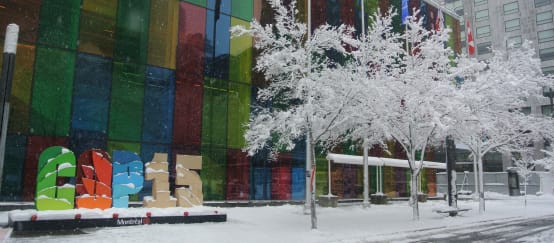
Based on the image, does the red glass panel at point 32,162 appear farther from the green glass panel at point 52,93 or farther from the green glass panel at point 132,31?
the green glass panel at point 132,31

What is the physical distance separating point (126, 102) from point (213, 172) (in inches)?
232

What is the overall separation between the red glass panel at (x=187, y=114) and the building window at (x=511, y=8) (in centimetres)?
6800

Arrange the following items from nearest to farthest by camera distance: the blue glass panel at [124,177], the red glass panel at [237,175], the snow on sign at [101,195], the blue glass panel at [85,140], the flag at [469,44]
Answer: the snow on sign at [101,195] → the blue glass panel at [124,177] → the blue glass panel at [85,140] → the red glass panel at [237,175] → the flag at [469,44]

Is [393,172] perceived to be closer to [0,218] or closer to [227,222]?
[227,222]

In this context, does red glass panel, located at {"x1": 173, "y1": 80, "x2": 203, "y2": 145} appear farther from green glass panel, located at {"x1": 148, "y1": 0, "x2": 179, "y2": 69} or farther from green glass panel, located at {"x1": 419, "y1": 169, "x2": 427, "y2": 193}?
green glass panel, located at {"x1": 419, "y1": 169, "x2": 427, "y2": 193}

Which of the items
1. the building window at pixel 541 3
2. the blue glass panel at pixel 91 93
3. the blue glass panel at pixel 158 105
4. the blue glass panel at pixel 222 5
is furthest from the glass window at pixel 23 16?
the building window at pixel 541 3

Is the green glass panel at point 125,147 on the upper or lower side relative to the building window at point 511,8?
lower

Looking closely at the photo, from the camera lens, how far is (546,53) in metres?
68.2

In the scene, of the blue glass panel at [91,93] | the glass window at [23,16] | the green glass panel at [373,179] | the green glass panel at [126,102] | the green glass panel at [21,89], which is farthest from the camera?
the green glass panel at [373,179]

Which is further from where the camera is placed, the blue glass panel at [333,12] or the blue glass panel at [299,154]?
the blue glass panel at [333,12]

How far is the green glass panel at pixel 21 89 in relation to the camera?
17938 mm

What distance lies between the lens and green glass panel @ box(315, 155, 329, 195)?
2855 cm

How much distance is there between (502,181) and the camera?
49.8 meters

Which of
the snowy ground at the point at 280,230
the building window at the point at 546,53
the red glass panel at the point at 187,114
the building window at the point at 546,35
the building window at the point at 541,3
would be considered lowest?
the snowy ground at the point at 280,230
